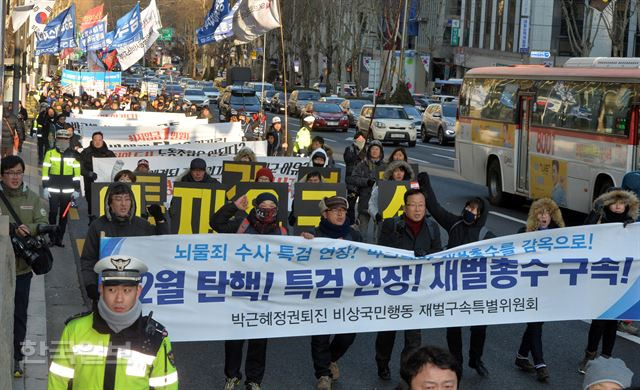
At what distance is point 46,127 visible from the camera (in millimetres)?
28094

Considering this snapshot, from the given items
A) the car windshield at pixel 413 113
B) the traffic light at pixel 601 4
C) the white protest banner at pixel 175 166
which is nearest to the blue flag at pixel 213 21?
the traffic light at pixel 601 4

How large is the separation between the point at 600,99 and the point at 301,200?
8.35 m

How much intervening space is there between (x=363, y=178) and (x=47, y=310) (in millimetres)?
5436

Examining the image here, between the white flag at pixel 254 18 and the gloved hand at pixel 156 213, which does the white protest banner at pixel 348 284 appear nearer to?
the gloved hand at pixel 156 213

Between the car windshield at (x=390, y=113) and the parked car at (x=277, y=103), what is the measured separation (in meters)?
19.6

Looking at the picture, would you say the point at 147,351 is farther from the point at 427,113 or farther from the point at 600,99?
the point at 427,113

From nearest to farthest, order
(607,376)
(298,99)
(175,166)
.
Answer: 1. (607,376)
2. (175,166)
3. (298,99)

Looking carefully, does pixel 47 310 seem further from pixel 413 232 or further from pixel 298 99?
pixel 298 99

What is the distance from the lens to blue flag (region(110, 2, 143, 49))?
39781mm

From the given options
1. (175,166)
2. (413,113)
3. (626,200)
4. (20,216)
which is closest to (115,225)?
(20,216)

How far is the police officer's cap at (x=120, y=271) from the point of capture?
537 cm

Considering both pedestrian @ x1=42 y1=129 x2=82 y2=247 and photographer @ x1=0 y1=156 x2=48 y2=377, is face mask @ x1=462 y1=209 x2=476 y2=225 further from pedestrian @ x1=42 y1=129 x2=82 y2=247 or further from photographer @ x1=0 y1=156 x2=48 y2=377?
→ pedestrian @ x1=42 y1=129 x2=82 y2=247

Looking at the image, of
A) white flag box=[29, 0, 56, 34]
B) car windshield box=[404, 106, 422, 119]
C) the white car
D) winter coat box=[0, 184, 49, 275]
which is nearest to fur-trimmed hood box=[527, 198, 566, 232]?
winter coat box=[0, 184, 49, 275]

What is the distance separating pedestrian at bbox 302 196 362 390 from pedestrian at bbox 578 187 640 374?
210cm
